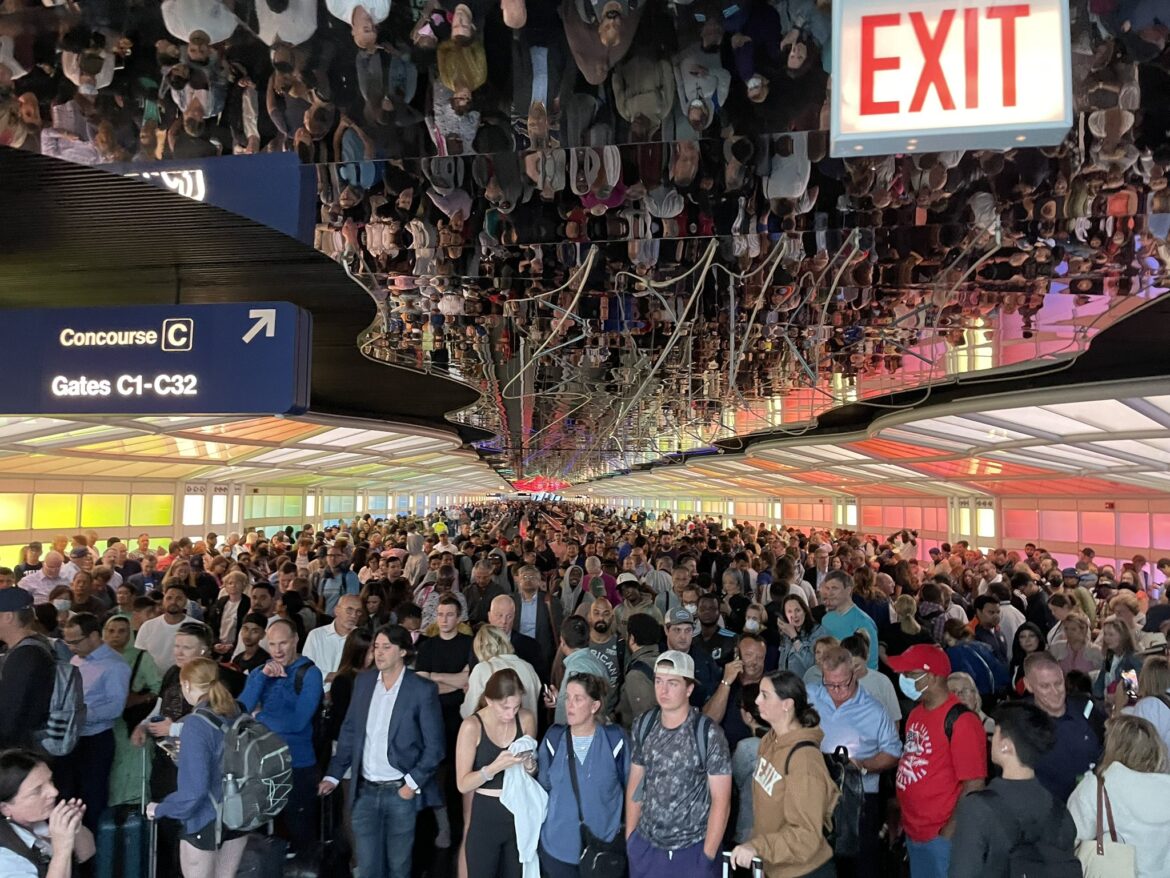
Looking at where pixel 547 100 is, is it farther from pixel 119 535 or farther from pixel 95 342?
pixel 119 535

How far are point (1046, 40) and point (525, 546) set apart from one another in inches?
537

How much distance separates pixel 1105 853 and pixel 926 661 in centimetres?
121

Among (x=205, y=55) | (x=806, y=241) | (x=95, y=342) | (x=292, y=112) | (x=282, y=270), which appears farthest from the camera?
(x=282, y=270)

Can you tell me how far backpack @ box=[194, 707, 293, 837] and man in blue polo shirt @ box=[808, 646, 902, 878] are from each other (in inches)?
109

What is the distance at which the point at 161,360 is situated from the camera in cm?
439

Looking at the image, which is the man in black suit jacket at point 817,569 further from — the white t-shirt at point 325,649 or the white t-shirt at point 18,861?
the white t-shirt at point 18,861

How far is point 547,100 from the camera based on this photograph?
338 centimetres

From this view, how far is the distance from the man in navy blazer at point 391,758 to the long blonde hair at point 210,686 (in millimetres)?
780

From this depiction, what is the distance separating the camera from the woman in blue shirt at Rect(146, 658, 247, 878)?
145 inches

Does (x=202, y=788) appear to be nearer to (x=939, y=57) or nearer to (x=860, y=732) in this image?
(x=860, y=732)

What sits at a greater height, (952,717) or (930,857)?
(952,717)

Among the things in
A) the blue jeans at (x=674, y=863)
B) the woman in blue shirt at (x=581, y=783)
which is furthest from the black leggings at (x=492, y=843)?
the blue jeans at (x=674, y=863)

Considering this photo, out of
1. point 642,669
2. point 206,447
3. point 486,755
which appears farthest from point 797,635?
point 206,447

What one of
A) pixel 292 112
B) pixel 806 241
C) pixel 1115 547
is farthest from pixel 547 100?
pixel 1115 547
